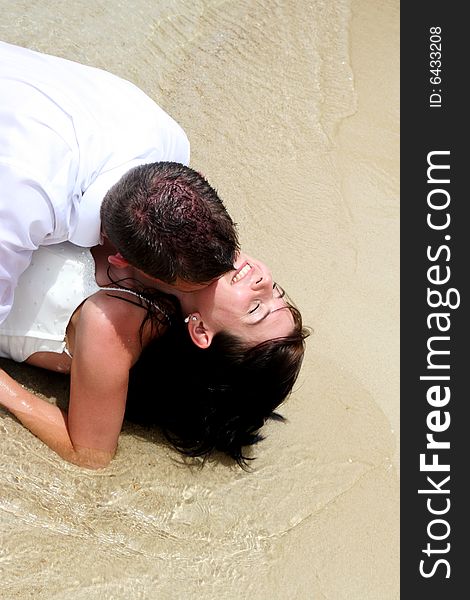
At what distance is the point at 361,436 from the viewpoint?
3590 mm

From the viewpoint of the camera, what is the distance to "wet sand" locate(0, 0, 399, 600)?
2.87m

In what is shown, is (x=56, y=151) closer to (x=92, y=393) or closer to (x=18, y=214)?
(x=18, y=214)

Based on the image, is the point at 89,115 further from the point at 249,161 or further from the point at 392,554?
the point at 392,554

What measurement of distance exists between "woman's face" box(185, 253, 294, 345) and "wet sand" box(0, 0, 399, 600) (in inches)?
29.1

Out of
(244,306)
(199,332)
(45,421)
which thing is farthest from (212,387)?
(45,421)

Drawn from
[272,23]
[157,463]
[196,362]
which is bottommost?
[157,463]

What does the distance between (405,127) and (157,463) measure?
2.65 meters

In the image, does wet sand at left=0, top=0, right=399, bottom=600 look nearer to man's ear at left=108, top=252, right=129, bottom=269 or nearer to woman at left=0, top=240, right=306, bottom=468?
woman at left=0, top=240, right=306, bottom=468


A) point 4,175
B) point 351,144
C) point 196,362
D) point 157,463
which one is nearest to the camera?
point 4,175

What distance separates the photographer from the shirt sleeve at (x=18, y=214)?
2480 millimetres

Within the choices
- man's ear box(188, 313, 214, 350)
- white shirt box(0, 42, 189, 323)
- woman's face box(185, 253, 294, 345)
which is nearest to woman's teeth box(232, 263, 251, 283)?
woman's face box(185, 253, 294, 345)

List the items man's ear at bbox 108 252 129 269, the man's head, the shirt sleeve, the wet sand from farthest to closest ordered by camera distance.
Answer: the wet sand
man's ear at bbox 108 252 129 269
the shirt sleeve
the man's head

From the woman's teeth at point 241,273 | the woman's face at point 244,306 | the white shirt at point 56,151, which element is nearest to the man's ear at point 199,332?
the woman's face at point 244,306

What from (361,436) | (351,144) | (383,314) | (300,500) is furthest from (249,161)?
(300,500)
